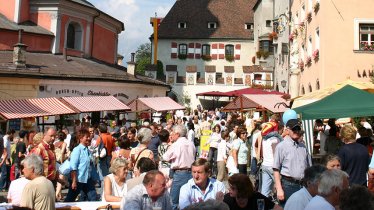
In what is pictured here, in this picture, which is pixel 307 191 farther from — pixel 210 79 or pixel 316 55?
pixel 210 79

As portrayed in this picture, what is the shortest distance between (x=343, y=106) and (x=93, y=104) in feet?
42.2

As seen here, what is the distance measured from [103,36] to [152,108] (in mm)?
16871

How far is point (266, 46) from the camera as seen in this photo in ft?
193

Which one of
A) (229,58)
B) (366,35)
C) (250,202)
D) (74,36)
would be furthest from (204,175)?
(229,58)

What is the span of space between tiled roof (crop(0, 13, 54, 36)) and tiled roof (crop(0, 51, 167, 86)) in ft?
5.12

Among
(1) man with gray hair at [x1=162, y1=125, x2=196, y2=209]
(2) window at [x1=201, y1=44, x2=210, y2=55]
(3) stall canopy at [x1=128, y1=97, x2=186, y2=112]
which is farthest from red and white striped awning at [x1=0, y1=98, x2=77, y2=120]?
(2) window at [x1=201, y1=44, x2=210, y2=55]

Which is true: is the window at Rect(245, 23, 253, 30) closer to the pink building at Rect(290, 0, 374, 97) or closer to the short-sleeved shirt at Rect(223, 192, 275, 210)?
the pink building at Rect(290, 0, 374, 97)

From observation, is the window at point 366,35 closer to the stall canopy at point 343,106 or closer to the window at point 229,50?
the stall canopy at point 343,106

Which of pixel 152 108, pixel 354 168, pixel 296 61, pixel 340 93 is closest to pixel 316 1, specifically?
pixel 296 61

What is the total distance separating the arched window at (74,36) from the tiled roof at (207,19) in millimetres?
29549

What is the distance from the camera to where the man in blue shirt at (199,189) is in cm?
595

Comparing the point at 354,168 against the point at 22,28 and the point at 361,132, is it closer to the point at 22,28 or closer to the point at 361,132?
the point at 361,132

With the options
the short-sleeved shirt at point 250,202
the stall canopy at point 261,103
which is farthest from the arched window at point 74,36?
the short-sleeved shirt at point 250,202

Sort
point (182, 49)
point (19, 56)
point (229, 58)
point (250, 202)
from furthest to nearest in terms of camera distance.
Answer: point (182, 49), point (229, 58), point (19, 56), point (250, 202)
